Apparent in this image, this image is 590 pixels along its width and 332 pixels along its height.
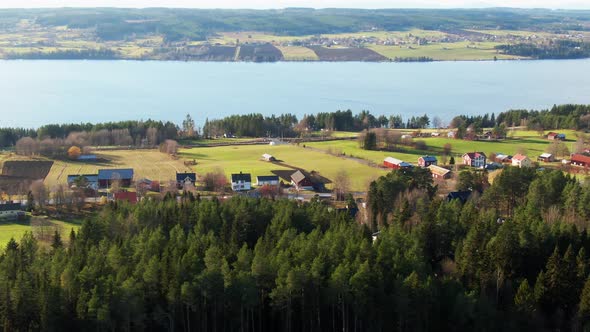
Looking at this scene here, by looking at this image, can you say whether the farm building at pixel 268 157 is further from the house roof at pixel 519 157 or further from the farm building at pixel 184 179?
the house roof at pixel 519 157

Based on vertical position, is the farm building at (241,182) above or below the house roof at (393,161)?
below

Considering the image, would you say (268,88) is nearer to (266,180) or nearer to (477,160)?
(477,160)

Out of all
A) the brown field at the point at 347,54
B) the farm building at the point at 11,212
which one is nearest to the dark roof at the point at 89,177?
the farm building at the point at 11,212

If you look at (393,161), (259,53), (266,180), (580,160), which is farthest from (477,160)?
(259,53)

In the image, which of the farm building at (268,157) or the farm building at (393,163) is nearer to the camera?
the farm building at (393,163)

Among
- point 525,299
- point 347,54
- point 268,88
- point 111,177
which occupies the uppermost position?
point 347,54

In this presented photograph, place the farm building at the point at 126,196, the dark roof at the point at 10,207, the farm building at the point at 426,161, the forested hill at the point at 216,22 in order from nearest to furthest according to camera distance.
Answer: the dark roof at the point at 10,207, the farm building at the point at 126,196, the farm building at the point at 426,161, the forested hill at the point at 216,22

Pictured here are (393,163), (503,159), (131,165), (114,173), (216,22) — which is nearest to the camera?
(114,173)
